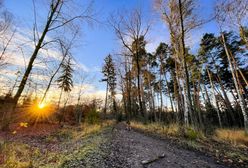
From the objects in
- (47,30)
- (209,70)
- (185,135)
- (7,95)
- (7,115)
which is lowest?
(185,135)

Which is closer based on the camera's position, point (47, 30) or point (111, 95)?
point (47, 30)

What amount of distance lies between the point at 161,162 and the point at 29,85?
13.9 feet

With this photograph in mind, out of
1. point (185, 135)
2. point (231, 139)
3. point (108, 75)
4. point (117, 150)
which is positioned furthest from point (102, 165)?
point (108, 75)

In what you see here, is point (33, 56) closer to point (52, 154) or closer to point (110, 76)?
point (52, 154)

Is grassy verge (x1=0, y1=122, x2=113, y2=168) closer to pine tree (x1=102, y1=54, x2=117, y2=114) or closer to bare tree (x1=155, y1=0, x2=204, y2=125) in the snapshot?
bare tree (x1=155, y1=0, x2=204, y2=125)

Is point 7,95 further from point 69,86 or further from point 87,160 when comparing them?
point 69,86

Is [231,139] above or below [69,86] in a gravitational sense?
below

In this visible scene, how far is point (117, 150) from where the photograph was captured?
4086 millimetres

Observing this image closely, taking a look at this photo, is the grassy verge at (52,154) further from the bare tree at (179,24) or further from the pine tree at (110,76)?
the pine tree at (110,76)

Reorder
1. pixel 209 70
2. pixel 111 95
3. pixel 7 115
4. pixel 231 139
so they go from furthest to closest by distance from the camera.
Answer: pixel 111 95 → pixel 209 70 → pixel 231 139 → pixel 7 115

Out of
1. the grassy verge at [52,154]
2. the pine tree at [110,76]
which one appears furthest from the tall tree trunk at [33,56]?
the pine tree at [110,76]

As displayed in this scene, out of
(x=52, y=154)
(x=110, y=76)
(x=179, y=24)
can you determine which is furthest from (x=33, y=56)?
(x=110, y=76)

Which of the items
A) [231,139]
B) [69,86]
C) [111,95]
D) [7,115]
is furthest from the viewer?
[111,95]

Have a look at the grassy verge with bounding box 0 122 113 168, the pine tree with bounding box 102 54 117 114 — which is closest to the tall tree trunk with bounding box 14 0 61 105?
the grassy verge with bounding box 0 122 113 168
